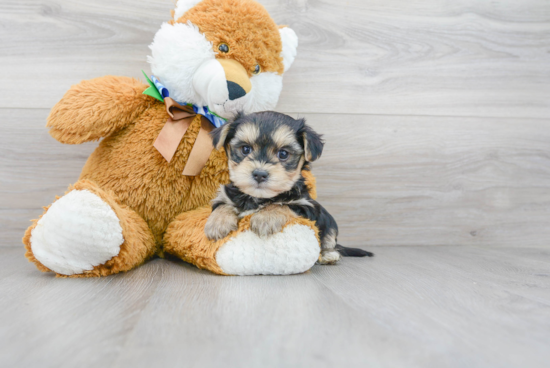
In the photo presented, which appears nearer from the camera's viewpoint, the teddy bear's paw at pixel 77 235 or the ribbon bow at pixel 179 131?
the teddy bear's paw at pixel 77 235

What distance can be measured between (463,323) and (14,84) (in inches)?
86.8

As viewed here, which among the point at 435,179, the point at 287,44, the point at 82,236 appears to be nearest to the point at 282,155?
the point at 287,44

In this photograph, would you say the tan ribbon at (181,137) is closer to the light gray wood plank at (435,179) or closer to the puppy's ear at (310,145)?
the puppy's ear at (310,145)

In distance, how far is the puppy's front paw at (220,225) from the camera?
1.52 m

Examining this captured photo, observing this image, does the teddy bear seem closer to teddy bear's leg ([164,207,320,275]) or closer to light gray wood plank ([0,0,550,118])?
teddy bear's leg ([164,207,320,275])

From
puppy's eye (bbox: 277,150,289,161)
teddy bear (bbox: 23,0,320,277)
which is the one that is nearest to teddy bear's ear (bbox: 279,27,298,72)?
teddy bear (bbox: 23,0,320,277)

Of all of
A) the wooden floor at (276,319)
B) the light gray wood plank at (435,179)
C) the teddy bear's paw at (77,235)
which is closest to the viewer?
the wooden floor at (276,319)

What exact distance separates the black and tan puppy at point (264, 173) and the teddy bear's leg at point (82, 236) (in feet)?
1.07

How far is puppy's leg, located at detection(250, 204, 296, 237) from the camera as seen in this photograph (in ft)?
4.85

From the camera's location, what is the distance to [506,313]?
117 centimetres

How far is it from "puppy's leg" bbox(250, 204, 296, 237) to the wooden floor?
176 mm

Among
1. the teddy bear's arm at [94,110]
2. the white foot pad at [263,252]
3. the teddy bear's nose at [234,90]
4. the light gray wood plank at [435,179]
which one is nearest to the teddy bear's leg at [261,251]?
the white foot pad at [263,252]

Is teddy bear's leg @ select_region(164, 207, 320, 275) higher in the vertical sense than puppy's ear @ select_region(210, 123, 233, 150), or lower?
lower

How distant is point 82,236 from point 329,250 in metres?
1.00
